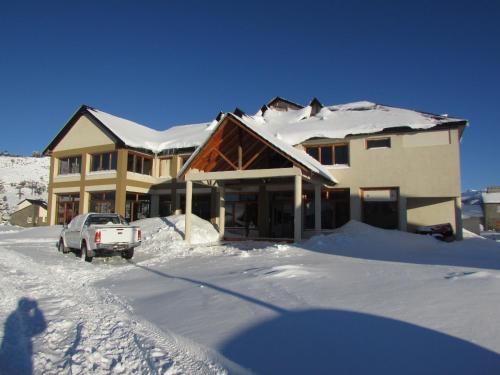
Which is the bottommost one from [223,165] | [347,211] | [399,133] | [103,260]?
[103,260]

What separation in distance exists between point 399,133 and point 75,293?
16540 millimetres

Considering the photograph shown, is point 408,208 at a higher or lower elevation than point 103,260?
higher

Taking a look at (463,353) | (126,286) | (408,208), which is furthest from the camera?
(408,208)

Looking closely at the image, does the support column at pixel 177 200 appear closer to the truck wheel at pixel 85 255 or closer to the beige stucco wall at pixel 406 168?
the beige stucco wall at pixel 406 168

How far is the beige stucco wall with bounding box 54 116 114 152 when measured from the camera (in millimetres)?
26984

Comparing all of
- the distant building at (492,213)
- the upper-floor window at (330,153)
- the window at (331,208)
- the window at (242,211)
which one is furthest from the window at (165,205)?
the distant building at (492,213)

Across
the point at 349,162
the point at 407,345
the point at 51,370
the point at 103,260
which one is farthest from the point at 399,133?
the point at 51,370

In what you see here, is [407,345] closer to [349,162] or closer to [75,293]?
[75,293]

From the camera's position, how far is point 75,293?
8.32m

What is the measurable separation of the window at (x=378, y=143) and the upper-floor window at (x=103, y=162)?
1686 cm

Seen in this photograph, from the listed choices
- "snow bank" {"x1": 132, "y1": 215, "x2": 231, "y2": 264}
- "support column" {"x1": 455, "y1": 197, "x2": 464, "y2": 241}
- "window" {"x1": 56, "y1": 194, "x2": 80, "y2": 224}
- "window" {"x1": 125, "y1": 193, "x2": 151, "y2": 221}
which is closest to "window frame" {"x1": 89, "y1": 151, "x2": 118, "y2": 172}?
"window" {"x1": 125, "y1": 193, "x2": 151, "y2": 221}

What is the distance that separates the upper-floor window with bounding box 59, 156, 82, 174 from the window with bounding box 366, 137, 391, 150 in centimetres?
2088

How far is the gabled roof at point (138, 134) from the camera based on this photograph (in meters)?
25.6

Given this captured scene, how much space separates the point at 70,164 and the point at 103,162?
13.4ft
